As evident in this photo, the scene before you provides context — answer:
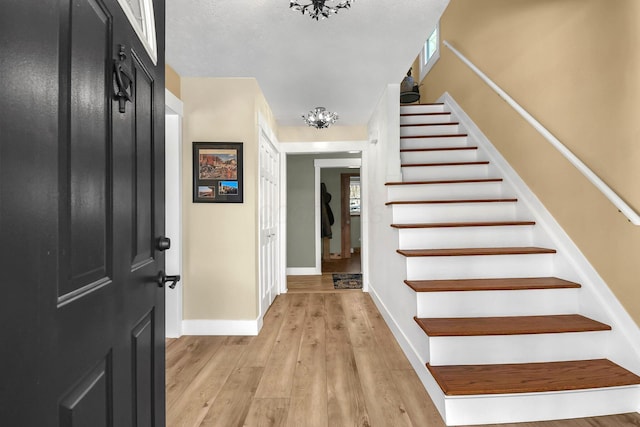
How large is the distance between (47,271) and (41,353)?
12 centimetres

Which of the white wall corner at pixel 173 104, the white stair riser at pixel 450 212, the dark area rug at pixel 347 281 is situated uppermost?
the white wall corner at pixel 173 104

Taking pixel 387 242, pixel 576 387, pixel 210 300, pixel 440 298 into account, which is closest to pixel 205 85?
pixel 210 300

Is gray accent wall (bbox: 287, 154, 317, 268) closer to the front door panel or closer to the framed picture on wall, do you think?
the framed picture on wall

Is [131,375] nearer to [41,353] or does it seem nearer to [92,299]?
[92,299]

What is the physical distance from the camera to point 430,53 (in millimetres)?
5094

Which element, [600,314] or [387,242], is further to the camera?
[387,242]

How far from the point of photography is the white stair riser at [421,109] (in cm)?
418

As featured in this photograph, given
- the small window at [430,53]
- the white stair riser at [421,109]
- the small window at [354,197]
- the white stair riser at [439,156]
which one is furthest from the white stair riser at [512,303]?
the small window at [354,197]

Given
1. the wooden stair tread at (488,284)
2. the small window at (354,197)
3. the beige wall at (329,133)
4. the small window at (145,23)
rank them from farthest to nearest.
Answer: the small window at (354,197) → the beige wall at (329,133) → the wooden stair tread at (488,284) → the small window at (145,23)

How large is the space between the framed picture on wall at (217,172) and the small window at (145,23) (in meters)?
1.77

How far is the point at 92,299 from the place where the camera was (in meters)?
0.67

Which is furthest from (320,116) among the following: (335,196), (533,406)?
(335,196)

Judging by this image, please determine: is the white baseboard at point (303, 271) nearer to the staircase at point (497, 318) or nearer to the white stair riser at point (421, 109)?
the white stair riser at point (421, 109)

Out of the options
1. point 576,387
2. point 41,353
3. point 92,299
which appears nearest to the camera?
point 41,353
